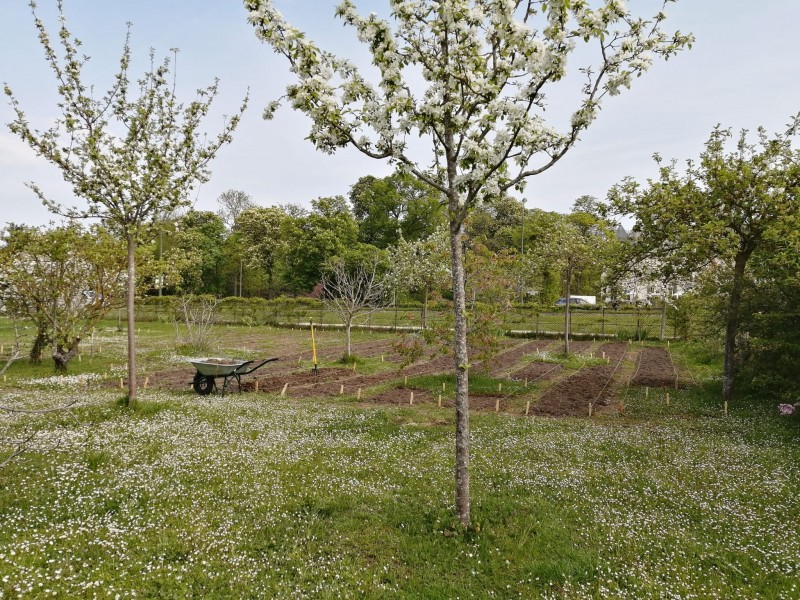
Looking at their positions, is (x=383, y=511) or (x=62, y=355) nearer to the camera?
(x=383, y=511)

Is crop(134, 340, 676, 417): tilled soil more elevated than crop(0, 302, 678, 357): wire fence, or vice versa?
crop(0, 302, 678, 357): wire fence

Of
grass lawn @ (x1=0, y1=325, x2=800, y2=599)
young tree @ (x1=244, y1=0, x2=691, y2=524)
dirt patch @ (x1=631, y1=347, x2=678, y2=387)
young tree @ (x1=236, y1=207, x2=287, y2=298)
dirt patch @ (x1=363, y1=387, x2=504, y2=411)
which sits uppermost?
young tree @ (x1=236, y1=207, x2=287, y2=298)

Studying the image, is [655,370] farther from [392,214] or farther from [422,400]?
[392,214]

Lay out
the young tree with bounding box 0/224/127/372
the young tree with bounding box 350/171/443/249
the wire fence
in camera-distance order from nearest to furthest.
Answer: the young tree with bounding box 0/224/127/372
the wire fence
the young tree with bounding box 350/171/443/249

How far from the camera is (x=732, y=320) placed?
476 inches

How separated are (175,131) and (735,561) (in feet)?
37.9

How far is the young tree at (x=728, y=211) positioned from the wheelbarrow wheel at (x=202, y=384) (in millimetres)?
13118

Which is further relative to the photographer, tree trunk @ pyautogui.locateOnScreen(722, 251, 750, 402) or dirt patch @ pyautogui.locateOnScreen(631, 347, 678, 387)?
dirt patch @ pyautogui.locateOnScreen(631, 347, 678, 387)

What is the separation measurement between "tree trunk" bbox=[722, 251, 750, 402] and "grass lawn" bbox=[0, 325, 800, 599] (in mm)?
2901

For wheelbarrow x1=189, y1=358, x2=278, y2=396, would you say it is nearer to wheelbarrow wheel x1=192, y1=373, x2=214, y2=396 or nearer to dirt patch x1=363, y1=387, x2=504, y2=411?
wheelbarrow wheel x1=192, y1=373, x2=214, y2=396

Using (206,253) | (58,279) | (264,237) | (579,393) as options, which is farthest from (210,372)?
(206,253)

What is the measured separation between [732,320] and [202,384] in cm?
1459

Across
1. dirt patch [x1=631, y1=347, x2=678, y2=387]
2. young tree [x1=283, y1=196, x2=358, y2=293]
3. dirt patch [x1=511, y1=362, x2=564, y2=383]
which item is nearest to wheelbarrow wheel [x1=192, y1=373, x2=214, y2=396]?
dirt patch [x1=511, y1=362, x2=564, y2=383]

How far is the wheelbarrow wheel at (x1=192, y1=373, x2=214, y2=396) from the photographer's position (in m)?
12.6
